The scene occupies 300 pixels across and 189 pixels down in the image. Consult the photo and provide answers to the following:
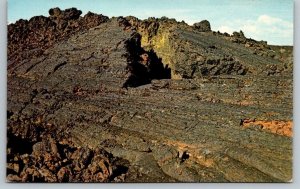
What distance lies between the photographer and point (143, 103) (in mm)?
4809

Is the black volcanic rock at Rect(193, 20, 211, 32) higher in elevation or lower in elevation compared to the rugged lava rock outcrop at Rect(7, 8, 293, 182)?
higher

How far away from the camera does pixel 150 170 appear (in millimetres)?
4551

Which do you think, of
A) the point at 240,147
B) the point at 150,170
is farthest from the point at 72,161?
the point at 240,147

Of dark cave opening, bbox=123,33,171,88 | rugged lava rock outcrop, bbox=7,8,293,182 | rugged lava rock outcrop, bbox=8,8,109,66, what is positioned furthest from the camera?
dark cave opening, bbox=123,33,171,88

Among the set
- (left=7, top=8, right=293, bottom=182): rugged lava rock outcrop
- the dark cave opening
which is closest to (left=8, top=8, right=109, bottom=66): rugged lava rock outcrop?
(left=7, top=8, right=293, bottom=182): rugged lava rock outcrop

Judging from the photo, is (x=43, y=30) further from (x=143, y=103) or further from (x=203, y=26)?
(x=203, y=26)

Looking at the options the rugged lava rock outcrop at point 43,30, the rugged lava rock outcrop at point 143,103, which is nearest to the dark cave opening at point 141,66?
the rugged lava rock outcrop at point 143,103

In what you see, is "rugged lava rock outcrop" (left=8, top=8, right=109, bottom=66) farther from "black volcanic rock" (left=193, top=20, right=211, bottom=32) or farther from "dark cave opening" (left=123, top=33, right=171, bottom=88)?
"black volcanic rock" (left=193, top=20, right=211, bottom=32)

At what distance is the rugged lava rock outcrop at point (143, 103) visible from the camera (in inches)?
180

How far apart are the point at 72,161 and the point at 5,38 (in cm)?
112

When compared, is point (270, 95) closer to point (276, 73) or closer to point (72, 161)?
point (276, 73)

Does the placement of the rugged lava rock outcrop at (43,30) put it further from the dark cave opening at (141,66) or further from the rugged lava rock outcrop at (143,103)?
→ the dark cave opening at (141,66)

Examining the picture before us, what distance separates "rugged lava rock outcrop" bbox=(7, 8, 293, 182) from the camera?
180 inches

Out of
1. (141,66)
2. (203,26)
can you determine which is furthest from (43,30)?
(203,26)
